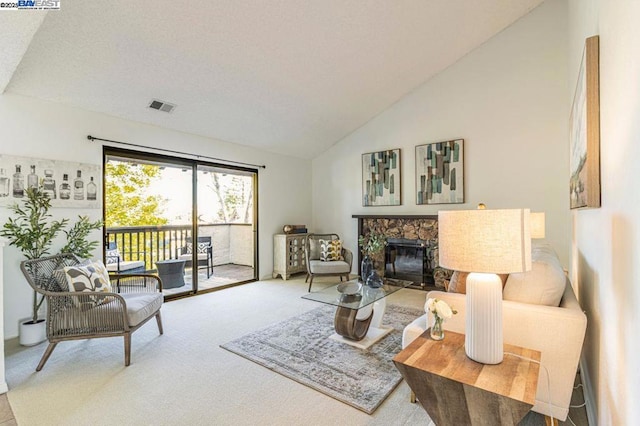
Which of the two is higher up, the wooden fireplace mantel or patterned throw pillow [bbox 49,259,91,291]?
the wooden fireplace mantel

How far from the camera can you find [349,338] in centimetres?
275

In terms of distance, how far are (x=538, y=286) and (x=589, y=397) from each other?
0.77m

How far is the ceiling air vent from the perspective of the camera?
356cm

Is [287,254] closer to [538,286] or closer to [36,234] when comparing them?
[36,234]

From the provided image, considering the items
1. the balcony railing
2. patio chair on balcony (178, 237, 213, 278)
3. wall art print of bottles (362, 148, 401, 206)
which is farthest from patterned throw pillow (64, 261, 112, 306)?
wall art print of bottles (362, 148, 401, 206)

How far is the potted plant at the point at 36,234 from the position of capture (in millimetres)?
2762

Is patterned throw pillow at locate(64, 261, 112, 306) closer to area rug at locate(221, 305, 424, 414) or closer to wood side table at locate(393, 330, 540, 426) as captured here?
area rug at locate(221, 305, 424, 414)

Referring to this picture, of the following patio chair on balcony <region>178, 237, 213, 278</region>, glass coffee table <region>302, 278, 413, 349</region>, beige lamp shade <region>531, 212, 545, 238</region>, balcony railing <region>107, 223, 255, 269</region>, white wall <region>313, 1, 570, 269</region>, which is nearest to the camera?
glass coffee table <region>302, 278, 413, 349</region>

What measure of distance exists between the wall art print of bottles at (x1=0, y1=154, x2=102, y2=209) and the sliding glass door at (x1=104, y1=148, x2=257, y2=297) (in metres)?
0.22

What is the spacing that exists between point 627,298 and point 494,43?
4.38 m

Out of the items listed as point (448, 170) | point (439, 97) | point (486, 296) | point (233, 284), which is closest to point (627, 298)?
point (486, 296)

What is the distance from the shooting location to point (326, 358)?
2.46 meters

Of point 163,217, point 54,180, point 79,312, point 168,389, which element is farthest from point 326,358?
point 163,217

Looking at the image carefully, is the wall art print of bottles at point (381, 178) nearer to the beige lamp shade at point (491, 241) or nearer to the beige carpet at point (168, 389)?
the beige carpet at point (168, 389)
